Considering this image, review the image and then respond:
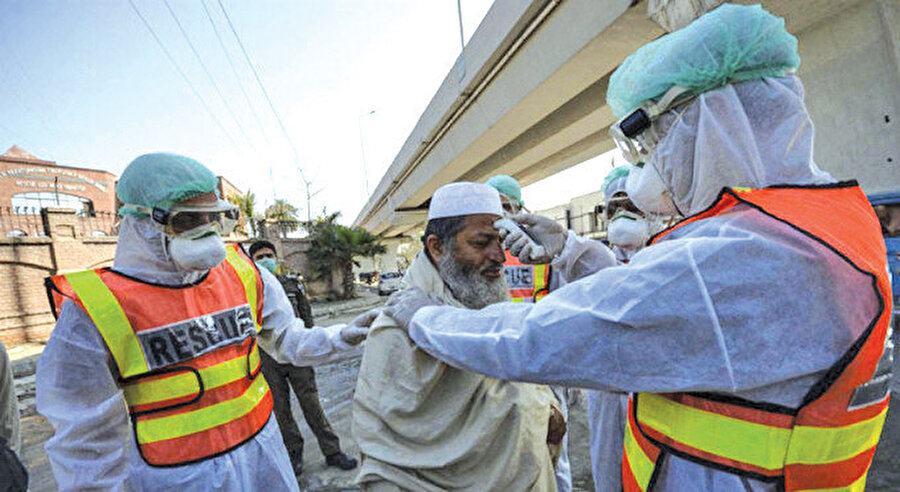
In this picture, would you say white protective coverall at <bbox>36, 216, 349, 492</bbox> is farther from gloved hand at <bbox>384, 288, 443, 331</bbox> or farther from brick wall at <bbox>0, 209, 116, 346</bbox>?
brick wall at <bbox>0, 209, 116, 346</bbox>

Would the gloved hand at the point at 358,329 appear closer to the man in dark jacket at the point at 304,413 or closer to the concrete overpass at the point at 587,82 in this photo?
the man in dark jacket at the point at 304,413

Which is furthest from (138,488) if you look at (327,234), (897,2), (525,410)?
(327,234)

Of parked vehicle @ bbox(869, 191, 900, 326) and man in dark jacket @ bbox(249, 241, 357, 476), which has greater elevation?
parked vehicle @ bbox(869, 191, 900, 326)

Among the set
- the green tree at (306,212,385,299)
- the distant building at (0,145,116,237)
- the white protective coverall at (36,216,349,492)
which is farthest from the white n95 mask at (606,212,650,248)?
the distant building at (0,145,116,237)

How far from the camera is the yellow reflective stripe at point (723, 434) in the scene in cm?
81

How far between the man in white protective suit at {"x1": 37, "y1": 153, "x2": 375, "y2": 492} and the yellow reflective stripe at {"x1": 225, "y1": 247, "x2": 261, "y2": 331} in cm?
6

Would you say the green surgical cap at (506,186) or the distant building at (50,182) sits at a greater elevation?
the distant building at (50,182)

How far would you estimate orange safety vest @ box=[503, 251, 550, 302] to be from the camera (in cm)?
305

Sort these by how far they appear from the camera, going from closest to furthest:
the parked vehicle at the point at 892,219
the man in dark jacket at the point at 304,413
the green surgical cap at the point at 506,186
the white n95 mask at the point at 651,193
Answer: the white n95 mask at the point at 651,193
the parked vehicle at the point at 892,219
the man in dark jacket at the point at 304,413
the green surgical cap at the point at 506,186

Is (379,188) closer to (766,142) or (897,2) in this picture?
(897,2)

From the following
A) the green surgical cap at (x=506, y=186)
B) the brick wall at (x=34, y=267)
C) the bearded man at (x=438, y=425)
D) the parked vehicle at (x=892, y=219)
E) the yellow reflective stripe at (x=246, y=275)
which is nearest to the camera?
the bearded man at (x=438, y=425)

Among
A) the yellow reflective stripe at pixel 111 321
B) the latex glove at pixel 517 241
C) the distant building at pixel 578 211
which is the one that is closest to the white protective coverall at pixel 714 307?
the latex glove at pixel 517 241

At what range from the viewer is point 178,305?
168cm

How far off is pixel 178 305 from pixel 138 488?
70 cm
